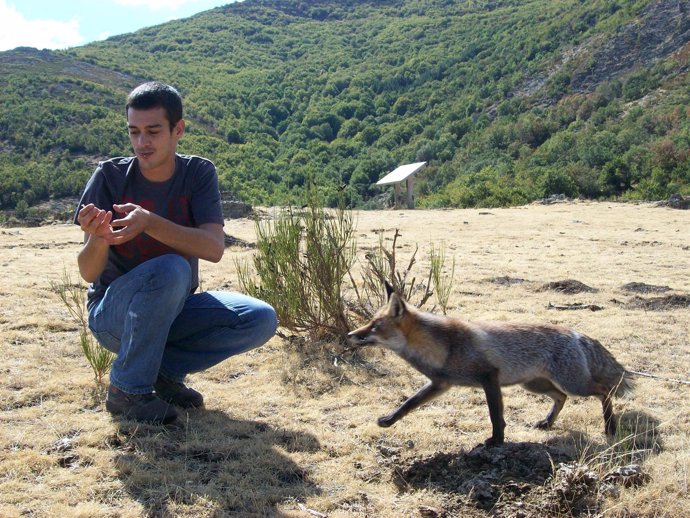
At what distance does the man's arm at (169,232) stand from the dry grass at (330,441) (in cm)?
102

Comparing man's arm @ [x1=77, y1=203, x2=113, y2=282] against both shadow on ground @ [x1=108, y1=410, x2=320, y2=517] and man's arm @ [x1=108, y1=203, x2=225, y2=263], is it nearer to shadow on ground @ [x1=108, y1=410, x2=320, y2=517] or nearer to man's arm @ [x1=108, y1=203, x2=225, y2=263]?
man's arm @ [x1=108, y1=203, x2=225, y2=263]

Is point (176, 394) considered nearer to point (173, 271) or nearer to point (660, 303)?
point (173, 271)

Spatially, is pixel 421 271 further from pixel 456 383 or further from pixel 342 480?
pixel 342 480

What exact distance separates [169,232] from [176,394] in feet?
3.75

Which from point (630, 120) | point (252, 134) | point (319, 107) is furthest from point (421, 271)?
point (319, 107)

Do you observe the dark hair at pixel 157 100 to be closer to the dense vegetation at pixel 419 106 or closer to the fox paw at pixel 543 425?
the fox paw at pixel 543 425

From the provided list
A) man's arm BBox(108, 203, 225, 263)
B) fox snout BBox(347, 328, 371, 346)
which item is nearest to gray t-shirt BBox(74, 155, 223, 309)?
man's arm BBox(108, 203, 225, 263)

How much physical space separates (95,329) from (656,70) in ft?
174

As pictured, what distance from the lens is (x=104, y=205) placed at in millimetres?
3900

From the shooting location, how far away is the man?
141 inches

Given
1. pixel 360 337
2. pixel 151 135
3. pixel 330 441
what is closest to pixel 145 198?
pixel 151 135

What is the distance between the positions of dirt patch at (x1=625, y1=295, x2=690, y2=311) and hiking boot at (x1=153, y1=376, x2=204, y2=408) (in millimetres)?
4743

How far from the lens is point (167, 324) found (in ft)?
12.1

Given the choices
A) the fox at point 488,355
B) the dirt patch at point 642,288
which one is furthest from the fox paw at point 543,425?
the dirt patch at point 642,288
